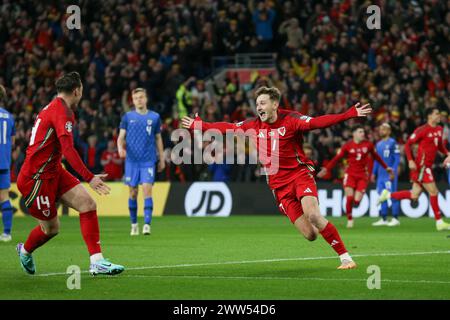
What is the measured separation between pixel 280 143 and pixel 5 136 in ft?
21.0

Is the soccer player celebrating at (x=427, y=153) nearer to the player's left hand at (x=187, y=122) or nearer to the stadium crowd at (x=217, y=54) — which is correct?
the stadium crowd at (x=217, y=54)

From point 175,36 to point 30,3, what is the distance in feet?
17.5

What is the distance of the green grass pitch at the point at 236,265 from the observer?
9.20 meters

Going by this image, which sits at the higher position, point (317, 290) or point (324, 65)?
point (324, 65)

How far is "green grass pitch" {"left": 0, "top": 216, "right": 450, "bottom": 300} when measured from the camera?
9.20 m

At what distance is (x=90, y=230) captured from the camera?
10469mm

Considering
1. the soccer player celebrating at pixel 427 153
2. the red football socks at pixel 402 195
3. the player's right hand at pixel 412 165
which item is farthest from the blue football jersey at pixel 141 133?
the red football socks at pixel 402 195

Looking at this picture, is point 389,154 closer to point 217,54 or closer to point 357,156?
point 357,156

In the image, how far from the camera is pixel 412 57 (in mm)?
28047

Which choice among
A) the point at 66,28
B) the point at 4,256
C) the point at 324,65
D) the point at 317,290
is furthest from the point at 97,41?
the point at 317,290

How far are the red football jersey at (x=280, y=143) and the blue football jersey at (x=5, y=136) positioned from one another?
217 inches
